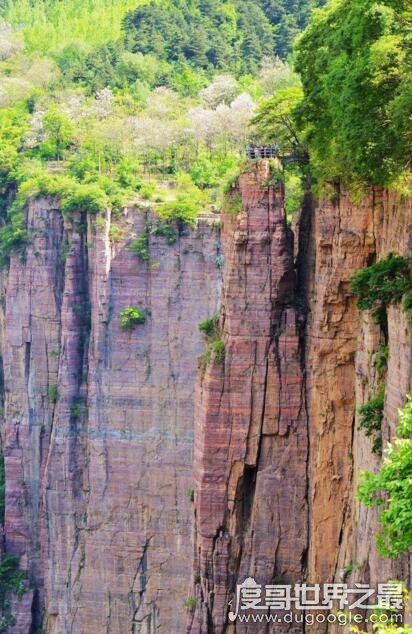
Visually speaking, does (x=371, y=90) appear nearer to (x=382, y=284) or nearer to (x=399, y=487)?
(x=382, y=284)

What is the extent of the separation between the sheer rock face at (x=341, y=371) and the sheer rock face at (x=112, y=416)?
53.5 ft

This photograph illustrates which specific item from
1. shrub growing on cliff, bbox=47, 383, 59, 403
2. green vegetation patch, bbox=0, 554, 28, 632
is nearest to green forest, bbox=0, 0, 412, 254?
shrub growing on cliff, bbox=47, 383, 59, 403

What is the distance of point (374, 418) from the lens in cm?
2778

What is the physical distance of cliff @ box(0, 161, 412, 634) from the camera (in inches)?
1314

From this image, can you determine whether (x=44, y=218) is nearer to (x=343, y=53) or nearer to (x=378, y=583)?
(x=343, y=53)

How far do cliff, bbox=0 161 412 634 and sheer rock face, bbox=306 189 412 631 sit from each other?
0.16 ft

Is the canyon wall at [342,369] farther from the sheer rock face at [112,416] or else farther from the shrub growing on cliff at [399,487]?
the sheer rock face at [112,416]

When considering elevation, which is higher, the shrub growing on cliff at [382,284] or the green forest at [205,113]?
the green forest at [205,113]

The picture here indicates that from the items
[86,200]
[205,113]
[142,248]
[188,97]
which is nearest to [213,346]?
[142,248]

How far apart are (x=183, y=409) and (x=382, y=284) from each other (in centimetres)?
2395

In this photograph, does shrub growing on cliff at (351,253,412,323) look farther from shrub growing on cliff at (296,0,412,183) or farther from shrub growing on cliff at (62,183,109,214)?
shrub growing on cliff at (62,183,109,214)

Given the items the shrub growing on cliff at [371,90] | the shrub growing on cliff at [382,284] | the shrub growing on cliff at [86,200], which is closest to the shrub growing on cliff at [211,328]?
the shrub growing on cliff at [371,90]

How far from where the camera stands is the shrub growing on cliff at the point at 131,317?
51.3 meters

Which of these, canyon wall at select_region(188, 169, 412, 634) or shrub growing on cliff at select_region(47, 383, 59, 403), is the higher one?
shrub growing on cliff at select_region(47, 383, 59, 403)
